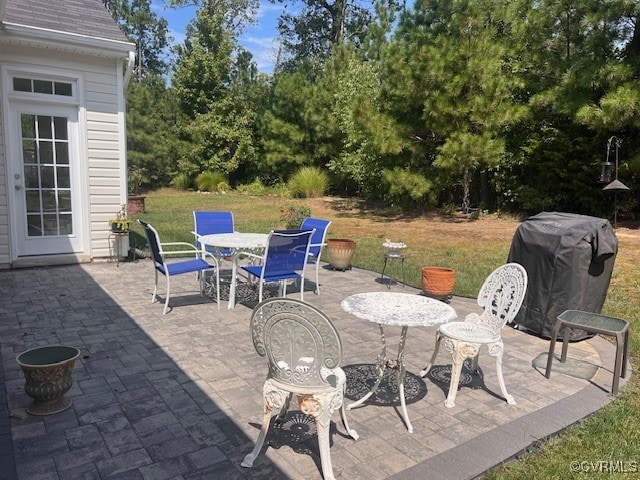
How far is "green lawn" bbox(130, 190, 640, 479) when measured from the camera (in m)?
2.56

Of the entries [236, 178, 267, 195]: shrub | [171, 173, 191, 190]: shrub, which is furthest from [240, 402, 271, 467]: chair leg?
[171, 173, 191, 190]: shrub

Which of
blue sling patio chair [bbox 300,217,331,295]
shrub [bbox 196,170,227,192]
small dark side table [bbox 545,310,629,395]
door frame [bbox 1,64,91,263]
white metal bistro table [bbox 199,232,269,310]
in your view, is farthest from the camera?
shrub [bbox 196,170,227,192]

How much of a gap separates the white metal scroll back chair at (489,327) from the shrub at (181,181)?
69.3 feet

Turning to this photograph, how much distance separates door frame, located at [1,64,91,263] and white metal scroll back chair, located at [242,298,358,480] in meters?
5.70

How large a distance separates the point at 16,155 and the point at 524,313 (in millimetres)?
6689

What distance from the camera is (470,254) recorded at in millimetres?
9180

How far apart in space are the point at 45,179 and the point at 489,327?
20.7ft

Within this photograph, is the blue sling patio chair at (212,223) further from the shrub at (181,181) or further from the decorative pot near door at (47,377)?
the shrub at (181,181)

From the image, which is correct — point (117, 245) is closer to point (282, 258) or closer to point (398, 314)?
point (282, 258)

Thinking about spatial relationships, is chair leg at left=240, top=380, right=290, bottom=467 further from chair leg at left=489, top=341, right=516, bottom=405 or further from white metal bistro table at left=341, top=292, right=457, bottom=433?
chair leg at left=489, top=341, right=516, bottom=405

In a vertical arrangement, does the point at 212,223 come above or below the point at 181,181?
below

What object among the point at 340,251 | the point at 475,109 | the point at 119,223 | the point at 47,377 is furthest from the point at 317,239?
the point at 475,109

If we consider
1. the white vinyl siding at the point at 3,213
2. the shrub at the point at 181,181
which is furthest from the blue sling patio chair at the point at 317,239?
the shrub at the point at 181,181

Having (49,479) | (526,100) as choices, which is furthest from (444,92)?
(49,479)
